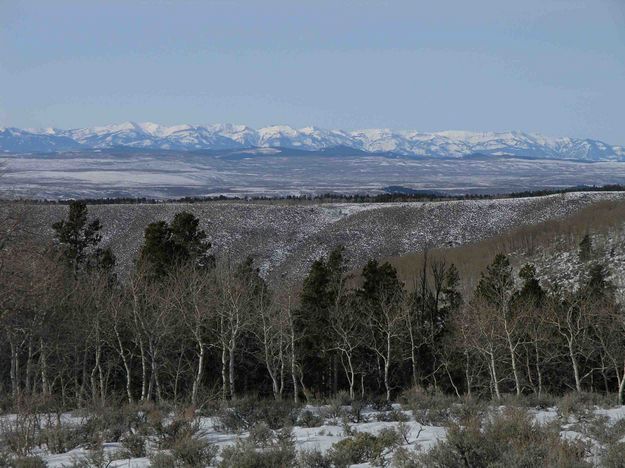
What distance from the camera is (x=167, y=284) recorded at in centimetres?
Answer: 4450

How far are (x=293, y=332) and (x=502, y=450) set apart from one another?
28719mm

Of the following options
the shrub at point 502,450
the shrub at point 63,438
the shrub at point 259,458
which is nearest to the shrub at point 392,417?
the shrub at point 502,450

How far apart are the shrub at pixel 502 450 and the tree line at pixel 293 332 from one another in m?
24.5

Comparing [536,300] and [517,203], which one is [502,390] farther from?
[517,203]

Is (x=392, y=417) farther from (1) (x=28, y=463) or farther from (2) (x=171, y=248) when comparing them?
(2) (x=171, y=248)

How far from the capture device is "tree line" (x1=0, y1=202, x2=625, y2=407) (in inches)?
1524

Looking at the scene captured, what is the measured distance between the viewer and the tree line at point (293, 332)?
38719 mm

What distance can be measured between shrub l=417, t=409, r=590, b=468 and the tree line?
24.5 m

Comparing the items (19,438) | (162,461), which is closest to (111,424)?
(19,438)

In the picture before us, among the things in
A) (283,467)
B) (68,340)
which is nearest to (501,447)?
(283,467)

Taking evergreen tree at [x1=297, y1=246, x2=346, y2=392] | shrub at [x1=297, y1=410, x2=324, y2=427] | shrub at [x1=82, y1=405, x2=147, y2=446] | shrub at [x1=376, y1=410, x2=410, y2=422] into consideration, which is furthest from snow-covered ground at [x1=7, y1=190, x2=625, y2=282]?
shrub at [x1=82, y1=405, x2=147, y2=446]

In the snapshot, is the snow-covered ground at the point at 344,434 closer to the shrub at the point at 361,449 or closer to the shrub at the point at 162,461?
the shrub at the point at 361,449

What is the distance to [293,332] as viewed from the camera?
40062 millimetres

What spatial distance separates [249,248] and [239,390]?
79.8 m
